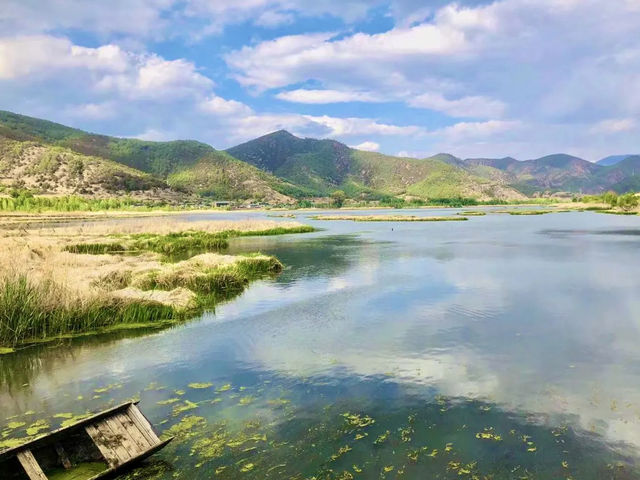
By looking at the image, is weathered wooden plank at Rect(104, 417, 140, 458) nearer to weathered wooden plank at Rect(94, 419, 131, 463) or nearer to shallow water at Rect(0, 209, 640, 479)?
weathered wooden plank at Rect(94, 419, 131, 463)

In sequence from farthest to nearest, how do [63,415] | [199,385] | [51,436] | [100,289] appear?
[100,289] < [199,385] < [63,415] < [51,436]

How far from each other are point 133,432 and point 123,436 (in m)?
0.25

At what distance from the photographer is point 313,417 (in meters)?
13.3

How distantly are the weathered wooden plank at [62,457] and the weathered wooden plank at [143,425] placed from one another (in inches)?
61.9

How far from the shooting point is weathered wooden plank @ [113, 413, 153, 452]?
35.0 feet

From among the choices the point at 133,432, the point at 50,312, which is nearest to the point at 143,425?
the point at 133,432

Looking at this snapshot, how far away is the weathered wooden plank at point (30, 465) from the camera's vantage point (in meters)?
8.90

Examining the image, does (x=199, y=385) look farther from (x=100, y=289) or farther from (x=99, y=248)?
(x=99, y=248)

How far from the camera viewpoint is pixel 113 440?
10500 millimetres

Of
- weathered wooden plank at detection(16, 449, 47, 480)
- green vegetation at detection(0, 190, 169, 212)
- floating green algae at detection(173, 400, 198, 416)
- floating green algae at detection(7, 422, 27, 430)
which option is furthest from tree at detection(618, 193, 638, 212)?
weathered wooden plank at detection(16, 449, 47, 480)

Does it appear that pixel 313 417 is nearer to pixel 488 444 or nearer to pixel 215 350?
pixel 488 444

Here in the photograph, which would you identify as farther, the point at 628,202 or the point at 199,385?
the point at 628,202

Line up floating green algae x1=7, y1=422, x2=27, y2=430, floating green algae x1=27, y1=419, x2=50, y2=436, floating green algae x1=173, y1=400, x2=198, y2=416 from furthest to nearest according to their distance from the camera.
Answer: floating green algae x1=173, y1=400, x2=198, y2=416 → floating green algae x1=7, y1=422, x2=27, y2=430 → floating green algae x1=27, y1=419, x2=50, y2=436

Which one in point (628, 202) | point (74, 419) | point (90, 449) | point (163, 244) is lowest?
point (74, 419)
